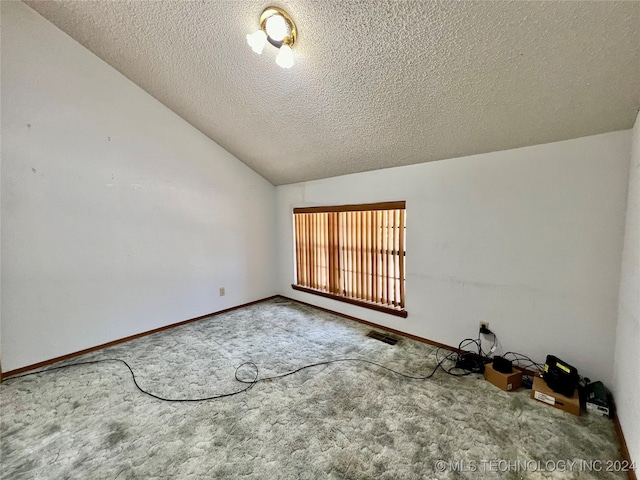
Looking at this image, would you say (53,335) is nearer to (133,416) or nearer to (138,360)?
(138,360)

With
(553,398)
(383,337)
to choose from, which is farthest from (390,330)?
(553,398)

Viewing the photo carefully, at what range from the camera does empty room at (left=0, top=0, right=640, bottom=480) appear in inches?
54.2

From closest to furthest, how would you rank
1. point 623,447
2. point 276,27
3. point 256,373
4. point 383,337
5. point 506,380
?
point 623,447, point 276,27, point 506,380, point 256,373, point 383,337

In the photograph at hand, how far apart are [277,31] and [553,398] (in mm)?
3050

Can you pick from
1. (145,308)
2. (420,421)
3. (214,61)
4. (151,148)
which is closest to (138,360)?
(145,308)

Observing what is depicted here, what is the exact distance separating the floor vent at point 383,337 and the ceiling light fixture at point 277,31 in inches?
104

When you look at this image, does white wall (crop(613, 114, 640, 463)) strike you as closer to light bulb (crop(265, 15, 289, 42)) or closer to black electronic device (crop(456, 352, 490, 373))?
black electronic device (crop(456, 352, 490, 373))

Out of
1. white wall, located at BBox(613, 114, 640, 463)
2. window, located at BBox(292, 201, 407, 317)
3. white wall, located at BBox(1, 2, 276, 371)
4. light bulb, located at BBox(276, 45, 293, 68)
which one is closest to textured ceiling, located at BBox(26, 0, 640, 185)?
light bulb, located at BBox(276, 45, 293, 68)

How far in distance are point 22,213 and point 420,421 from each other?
142 inches

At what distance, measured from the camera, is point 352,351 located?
2500mm

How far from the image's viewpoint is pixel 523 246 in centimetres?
203

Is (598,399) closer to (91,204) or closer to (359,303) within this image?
(359,303)

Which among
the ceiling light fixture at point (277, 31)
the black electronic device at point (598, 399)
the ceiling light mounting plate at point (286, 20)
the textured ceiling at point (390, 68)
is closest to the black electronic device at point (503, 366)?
the black electronic device at point (598, 399)

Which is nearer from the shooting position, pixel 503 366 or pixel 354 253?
pixel 503 366
